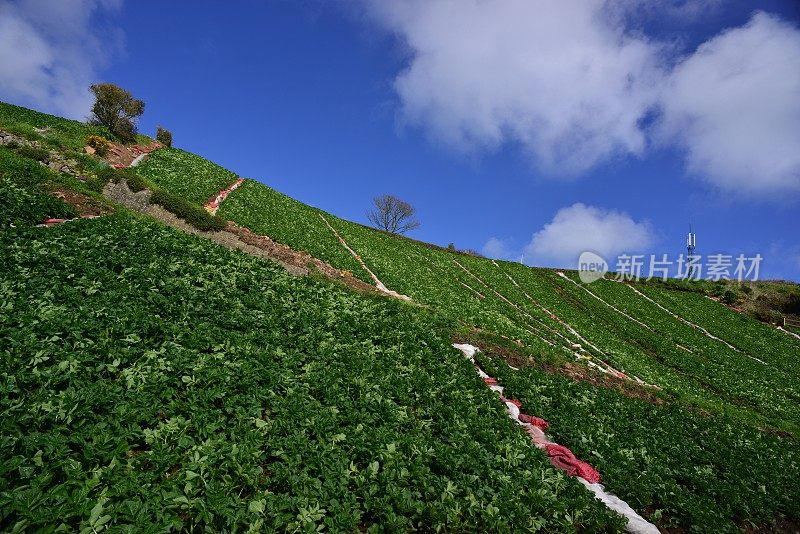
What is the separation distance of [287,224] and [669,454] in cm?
2966

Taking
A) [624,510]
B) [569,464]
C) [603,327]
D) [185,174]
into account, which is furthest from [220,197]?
[603,327]

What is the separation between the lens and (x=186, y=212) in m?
25.3

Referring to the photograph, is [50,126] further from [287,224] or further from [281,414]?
[281,414]

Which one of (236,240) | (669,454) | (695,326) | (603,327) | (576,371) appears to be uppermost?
(695,326)

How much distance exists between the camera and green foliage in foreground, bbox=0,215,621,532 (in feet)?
19.9

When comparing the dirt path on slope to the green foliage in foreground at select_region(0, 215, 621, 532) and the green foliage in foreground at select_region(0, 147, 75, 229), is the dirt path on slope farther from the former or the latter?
the green foliage in foreground at select_region(0, 215, 621, 532)

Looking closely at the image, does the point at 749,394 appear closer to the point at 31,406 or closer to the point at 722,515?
the point at 722,515

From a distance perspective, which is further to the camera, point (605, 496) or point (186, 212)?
point (186, 212)

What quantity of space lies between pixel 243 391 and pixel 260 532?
3.65 metres

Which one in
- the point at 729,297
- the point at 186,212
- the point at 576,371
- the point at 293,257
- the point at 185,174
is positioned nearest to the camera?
the point at 576,371

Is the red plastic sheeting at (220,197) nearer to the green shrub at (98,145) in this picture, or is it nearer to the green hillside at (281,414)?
the green hillside at (281,414)

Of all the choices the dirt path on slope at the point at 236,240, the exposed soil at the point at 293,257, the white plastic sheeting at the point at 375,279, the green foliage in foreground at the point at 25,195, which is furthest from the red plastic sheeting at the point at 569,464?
the green foliage in foreground at the point at 25,195

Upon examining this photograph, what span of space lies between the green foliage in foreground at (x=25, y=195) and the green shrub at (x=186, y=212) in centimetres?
573

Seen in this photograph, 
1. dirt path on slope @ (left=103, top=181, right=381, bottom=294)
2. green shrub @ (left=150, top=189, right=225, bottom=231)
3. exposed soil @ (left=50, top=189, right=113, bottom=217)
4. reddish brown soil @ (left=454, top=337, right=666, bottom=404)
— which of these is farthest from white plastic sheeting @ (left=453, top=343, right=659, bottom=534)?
green shrub @ (left=150, top=189, right=225, bottom=231)
